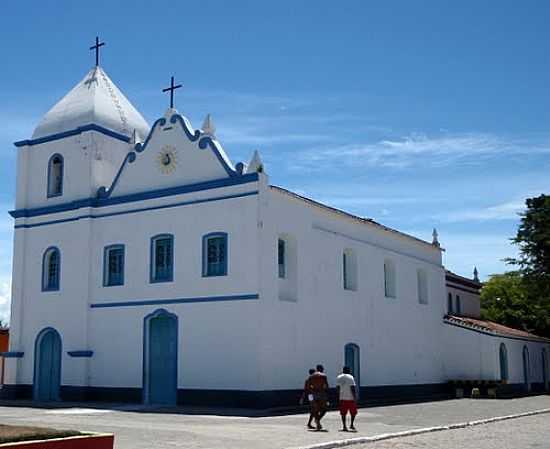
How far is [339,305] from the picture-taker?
2769 cm

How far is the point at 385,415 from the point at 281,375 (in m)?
3.61

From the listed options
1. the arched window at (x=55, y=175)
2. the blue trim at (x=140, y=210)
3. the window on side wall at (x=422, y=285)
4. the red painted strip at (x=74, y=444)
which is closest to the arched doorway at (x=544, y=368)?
the window on side wall at (x=422, y=285)

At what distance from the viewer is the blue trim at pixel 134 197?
24.0 meters

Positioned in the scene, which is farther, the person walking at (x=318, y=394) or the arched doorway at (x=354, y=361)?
the arched doorway at (x=354, y=361)

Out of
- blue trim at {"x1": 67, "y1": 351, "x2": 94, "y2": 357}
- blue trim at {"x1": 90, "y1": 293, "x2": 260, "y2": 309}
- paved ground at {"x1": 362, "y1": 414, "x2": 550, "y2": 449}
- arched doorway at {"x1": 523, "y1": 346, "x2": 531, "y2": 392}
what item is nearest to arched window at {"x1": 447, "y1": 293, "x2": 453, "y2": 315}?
arched doorway at {"x1": 523, "y1": 346, "x2": 531, "y2": 392}

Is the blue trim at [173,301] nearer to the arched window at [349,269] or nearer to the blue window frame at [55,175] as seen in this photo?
the blue window frame at [55,175]

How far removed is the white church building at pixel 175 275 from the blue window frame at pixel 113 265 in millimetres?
53

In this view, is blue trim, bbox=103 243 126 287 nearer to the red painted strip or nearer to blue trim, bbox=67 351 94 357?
blue trim, bbox=67 351 94 357

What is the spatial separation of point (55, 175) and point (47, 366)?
7.00 metres

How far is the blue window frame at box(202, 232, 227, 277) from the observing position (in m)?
24.0

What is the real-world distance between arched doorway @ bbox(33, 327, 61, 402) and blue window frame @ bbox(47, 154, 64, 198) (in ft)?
16.7

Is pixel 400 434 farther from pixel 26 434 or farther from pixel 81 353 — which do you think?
pixel 81 353

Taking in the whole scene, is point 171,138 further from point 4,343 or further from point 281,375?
point 4,343

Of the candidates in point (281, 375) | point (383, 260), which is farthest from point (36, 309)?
point (383, 260)
